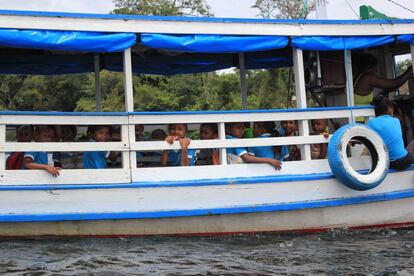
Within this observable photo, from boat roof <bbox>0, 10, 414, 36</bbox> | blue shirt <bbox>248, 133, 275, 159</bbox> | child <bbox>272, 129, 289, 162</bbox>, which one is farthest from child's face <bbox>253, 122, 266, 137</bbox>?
boat roof <bbox>0, 10, 414, 36</bbox>

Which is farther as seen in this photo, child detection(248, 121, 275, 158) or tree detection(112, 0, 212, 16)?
tree detection(112, 0, 212, 16)

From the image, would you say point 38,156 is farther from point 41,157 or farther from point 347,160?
point 347,160

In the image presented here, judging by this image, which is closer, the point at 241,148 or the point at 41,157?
the point at 41,157

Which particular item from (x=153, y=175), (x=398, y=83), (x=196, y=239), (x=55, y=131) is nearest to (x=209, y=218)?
(x=196, y=239)

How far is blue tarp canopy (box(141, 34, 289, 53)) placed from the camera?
5453mm

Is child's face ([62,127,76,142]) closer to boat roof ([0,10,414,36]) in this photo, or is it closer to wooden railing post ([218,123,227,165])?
boat roof ([0,10,414,36])

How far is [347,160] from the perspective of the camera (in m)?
5.62

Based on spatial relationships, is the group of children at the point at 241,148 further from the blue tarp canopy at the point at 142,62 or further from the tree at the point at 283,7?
the tree at the point at 283,7

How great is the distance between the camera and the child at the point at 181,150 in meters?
5.44

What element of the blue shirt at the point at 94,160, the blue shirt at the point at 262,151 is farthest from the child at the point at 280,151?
the blue shirt at the point at 94,160

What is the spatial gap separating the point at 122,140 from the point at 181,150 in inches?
29.1

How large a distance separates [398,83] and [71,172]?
186 inches

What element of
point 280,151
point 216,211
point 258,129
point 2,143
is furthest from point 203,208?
point 2,143

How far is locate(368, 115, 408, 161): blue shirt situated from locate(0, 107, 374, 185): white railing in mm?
705
